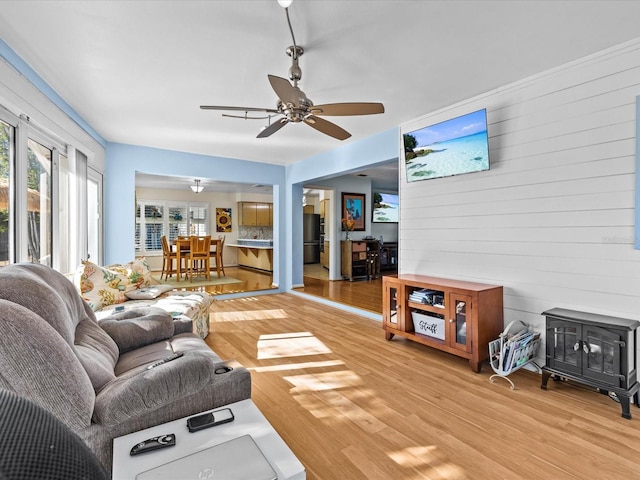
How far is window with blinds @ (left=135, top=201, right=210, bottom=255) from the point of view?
9016 millimetres

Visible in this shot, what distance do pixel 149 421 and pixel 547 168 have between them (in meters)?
3.25

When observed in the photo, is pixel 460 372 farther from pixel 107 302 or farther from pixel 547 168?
pixel 107 302

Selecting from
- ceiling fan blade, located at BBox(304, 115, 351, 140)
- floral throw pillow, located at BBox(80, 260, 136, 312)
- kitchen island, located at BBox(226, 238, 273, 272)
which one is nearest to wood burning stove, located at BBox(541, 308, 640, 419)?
ceiling fan blade, located at BBox(304, 115, 351, 140)

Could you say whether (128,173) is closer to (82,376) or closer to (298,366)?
(298,366)

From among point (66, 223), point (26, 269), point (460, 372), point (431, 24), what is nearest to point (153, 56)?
point (26, 269)

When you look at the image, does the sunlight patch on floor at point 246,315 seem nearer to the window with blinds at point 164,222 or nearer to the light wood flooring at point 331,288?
the light wood flooring at point 331,288

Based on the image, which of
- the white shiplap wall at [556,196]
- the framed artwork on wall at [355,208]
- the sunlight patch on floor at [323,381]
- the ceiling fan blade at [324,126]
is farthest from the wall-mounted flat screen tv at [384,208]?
the sunlight patch on floor at [323,381]

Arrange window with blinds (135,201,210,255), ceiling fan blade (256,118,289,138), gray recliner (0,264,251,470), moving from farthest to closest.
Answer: window with blinds (135,201,210,255)
ceiling fan blade (256,118,289,138)
gray recliner (0,264,251,470)

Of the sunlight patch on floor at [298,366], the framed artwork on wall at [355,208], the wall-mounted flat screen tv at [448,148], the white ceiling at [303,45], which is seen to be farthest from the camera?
the framed artwork on wall at [355,208]

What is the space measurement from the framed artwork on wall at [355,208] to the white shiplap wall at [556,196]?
4.01 m

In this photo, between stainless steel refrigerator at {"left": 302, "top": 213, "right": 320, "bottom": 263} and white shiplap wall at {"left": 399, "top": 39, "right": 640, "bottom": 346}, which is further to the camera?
stainless steel refrigerator at {"left": 302, "top": 213, "right": 320, "bottom": 263}

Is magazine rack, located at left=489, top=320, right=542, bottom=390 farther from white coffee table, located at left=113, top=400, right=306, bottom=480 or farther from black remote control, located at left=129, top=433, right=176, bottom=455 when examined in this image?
black remote control, located at left=129, top=433, right=176, bottom=455

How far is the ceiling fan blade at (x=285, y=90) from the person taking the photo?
6.65 ft

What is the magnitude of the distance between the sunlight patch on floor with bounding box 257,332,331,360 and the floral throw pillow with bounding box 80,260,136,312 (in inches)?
61.5
